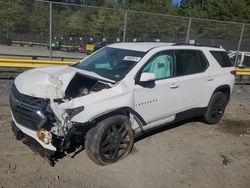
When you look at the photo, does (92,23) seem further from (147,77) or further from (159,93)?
(147,77)

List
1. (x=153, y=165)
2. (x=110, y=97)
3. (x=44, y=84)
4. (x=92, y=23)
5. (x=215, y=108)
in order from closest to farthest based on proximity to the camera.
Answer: (x=44, y=84), (x=110, y=97), (x=153, y=165), (x=215, y=108), (x=92, y=23)

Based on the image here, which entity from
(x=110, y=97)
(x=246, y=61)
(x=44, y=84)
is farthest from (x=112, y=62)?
(x=246, y=61)

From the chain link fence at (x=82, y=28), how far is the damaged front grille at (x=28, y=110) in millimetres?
6897

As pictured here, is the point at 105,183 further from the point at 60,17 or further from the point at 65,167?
the point at 60,17

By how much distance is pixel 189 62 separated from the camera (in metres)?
5.98

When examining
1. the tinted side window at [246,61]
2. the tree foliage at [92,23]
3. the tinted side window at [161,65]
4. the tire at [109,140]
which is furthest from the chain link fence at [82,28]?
the tire at [109,140]

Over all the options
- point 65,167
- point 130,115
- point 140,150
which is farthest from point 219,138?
point 65,167

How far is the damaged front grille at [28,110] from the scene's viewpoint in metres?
4.05

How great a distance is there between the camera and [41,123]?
13.0ft

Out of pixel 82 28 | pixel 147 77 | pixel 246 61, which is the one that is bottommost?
pixel 246 61

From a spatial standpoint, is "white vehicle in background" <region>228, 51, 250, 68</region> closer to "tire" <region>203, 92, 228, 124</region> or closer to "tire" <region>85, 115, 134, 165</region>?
"tire" <region>203, 92, 228, 124</region>

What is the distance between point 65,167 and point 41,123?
867 mm

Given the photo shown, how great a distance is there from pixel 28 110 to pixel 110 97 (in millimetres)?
1145

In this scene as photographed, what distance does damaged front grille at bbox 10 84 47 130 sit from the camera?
4051 mm
